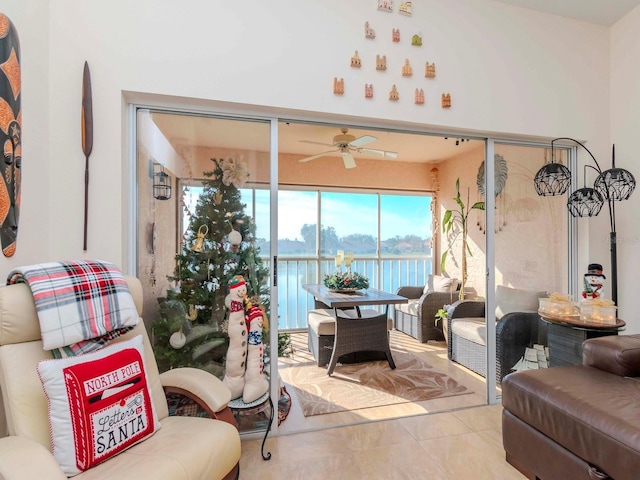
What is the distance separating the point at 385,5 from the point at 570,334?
98.3 inches

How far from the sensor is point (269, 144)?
87.4 inches

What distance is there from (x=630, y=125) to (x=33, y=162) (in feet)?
12.9

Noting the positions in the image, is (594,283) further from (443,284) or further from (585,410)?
(443,284)

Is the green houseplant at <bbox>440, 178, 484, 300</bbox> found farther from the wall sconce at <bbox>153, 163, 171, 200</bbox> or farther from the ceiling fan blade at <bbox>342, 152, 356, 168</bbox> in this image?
the wall sconce at <bbox>153, 163, 171, 200</bbox>

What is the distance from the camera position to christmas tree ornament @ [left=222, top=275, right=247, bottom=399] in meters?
1.98

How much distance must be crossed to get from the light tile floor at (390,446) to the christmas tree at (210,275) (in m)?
0.62

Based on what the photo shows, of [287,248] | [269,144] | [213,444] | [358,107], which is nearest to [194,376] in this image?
A: [213,444]

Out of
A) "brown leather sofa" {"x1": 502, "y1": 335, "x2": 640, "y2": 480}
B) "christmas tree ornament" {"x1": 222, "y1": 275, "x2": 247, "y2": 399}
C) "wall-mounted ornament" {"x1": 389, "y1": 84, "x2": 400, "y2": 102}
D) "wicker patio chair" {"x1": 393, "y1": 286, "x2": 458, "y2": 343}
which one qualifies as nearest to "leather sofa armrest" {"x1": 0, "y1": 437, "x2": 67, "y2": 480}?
"christmas tree ornament" {"x1": 222, "y1": 275, "x2": 247, "y2": 399}

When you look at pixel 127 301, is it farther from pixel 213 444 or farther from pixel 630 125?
pixel 630 125

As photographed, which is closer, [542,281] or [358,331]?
[542,281]

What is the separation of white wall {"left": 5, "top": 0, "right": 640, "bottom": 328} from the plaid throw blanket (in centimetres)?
24

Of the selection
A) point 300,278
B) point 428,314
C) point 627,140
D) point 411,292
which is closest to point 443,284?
point 428,314

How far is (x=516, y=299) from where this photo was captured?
282cm

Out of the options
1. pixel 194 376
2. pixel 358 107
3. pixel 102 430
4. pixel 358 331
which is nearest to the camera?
pixel 102 430
